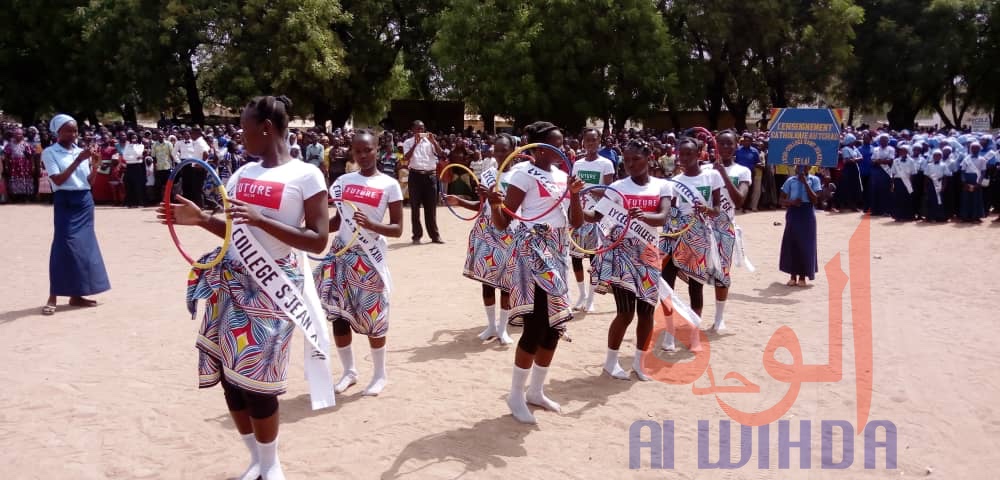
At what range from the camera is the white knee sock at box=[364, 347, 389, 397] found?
6223 mm

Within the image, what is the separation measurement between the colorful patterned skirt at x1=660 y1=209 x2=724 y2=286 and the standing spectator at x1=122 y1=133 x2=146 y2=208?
16513 mm

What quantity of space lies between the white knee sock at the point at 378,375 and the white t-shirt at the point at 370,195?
0.93 meters

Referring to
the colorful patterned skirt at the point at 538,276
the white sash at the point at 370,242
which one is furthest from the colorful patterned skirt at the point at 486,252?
the colorful patterned skirt at the point at 538,276

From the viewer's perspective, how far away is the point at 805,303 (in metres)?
9.66

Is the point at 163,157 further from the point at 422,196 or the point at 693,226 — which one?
the point at 693,226

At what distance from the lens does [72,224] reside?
8.76m

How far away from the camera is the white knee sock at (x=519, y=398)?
5621mm

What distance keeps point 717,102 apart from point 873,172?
1509 cm

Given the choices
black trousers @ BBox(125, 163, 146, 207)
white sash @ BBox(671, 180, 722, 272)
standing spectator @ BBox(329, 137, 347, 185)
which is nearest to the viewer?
white sash @ BBox(671, 180, 722, 272)

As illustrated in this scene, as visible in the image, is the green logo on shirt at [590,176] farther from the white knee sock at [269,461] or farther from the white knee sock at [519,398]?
the white knee sock at [269,461]

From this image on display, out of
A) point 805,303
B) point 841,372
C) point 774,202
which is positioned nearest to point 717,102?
point 774,202

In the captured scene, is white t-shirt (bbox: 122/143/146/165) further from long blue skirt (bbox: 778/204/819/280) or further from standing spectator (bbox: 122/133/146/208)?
long blue skirt (bbox: 778/204/819/280)

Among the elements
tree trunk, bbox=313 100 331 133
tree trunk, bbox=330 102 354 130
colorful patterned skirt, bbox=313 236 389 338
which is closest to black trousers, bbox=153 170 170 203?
tree trunk, bbox=313 100 331 133

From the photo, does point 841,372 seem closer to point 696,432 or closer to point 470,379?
point 696,432
